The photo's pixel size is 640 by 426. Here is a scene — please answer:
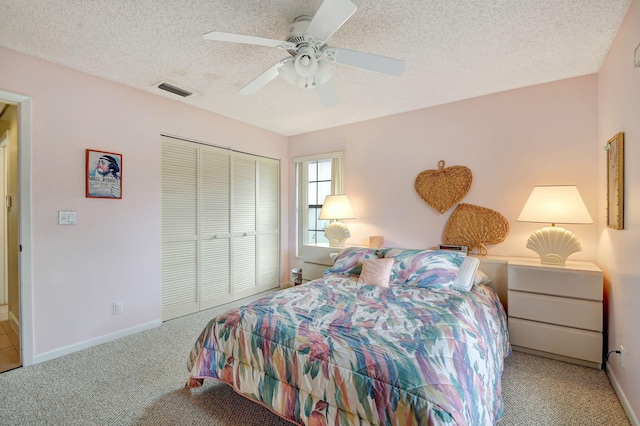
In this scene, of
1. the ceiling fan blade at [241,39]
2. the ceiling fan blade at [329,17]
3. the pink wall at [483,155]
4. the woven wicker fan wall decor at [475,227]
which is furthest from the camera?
the woven wicker fan wall decor at [475,227]

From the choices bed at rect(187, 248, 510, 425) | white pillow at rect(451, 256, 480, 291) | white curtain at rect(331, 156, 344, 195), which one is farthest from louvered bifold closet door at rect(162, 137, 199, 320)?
white pillow at rect(451, 256, 480, 291)

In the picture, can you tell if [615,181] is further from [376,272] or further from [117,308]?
[117,308]

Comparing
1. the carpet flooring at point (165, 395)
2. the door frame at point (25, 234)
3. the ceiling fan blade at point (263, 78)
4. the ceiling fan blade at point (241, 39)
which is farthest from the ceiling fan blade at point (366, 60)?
the door frame at point (25, 234)

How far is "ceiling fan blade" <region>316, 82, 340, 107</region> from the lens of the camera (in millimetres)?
2107

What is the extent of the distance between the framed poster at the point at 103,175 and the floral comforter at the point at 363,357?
175 centimetres

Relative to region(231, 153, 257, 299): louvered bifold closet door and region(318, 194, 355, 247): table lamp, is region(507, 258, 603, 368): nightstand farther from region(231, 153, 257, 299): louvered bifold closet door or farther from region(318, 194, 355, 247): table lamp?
region(231, 153, 257, 299): louvered bifold closet door

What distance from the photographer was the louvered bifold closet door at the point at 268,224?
4.27 metres

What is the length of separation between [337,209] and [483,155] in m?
1.71

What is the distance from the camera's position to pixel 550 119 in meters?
2.69

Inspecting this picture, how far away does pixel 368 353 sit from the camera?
1347mm

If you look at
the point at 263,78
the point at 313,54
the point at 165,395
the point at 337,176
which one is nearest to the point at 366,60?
the point at 313,54

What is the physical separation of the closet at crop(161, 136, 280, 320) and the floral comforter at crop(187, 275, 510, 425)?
1657 mm

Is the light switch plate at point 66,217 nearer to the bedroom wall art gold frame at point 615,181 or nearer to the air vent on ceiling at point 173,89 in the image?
the air vent on ceiling at point 173,89

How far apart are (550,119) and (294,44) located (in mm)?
2496
